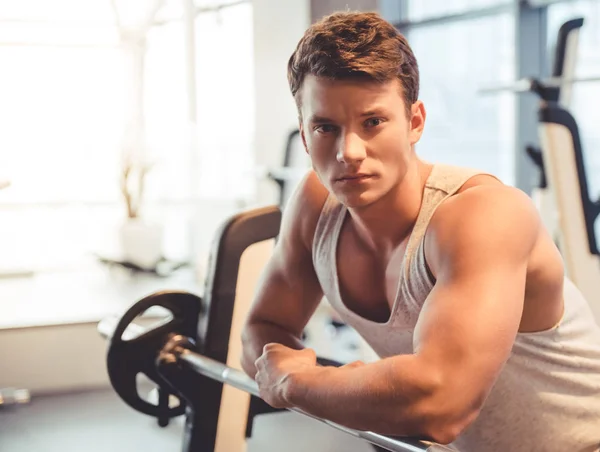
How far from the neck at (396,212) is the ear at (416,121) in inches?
1.5

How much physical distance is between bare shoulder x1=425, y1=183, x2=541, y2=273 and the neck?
0.28 ft

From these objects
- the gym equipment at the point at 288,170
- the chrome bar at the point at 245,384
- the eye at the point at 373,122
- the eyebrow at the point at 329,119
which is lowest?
the chrome bar at the point at 245,384

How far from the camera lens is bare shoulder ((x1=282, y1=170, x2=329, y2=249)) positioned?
4.22ft

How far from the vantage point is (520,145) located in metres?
3.59

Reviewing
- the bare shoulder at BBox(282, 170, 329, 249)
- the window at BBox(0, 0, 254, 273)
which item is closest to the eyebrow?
the bare shoulder at BBox(282, 170, 329, 249)

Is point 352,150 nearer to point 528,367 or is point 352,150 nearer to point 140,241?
point 528,367

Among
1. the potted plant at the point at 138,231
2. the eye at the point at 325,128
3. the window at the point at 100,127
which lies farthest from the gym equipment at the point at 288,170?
the eye at the point at 325,128

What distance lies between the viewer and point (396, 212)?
43.5 inches

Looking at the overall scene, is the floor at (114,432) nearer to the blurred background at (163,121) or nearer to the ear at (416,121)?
the blurred background at (163,121)

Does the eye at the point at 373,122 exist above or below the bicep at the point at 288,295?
above

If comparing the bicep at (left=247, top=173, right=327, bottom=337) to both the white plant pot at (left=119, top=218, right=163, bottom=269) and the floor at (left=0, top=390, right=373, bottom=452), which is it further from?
the white plant pot at (left=119, top=218, right=163, bottom=269)

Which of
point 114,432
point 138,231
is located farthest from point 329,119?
point 138,231

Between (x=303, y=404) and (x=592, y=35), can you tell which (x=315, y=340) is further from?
(x=303, y=404)

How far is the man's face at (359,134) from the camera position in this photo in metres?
1.03
